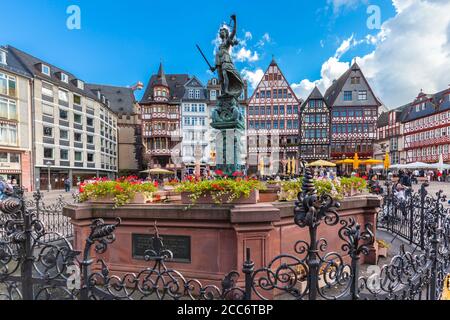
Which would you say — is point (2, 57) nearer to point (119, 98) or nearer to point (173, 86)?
point (173, 86)

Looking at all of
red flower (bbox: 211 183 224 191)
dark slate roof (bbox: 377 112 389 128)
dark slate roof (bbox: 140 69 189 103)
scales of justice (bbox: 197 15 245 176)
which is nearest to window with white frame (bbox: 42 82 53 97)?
dark slate roof (bbox: 140 69 189 103)

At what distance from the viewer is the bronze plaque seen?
4.33 metres

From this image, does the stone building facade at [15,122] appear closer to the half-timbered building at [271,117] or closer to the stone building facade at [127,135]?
the stone building facade at [127,135]

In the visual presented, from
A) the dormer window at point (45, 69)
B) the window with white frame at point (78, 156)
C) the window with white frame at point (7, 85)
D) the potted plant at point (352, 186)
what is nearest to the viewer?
the potted plant at point (352, 186)

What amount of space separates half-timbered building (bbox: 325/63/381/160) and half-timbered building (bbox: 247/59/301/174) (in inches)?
321

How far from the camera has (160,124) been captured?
42.8 metres

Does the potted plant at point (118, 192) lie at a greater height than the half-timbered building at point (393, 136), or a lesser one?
lesser

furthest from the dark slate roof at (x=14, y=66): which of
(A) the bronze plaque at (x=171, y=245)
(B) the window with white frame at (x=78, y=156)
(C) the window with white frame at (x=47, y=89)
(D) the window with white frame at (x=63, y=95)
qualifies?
(A) the bronze plaque at (x=171, y=245)

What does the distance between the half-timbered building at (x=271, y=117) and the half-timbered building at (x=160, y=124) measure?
12.6 metres

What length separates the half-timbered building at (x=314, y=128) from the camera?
43.1m

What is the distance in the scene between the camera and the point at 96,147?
4256cm
